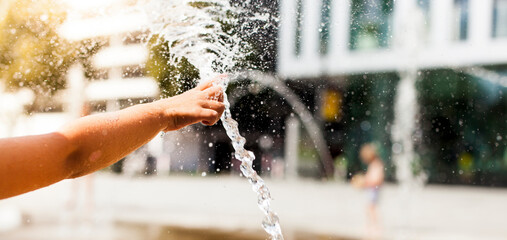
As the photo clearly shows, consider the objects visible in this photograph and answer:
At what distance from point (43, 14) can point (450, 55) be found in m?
15.8

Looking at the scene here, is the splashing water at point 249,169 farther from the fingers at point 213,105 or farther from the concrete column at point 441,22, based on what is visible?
the concrete column at point 441,22

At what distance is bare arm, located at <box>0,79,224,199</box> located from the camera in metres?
1.09

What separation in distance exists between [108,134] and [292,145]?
18.8 m

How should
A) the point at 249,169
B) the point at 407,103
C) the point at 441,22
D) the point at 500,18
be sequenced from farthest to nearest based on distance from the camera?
1. the point at 441,22
2. the point at 407,103
3. the point at 500,18
4. the point at 249,169

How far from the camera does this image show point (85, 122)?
1.19m

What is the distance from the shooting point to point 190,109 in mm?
1329

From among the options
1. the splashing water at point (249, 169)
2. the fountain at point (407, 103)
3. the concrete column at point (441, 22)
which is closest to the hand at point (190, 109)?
the splashing water at point (249, 169)

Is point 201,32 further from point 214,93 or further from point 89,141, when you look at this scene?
point 89,141

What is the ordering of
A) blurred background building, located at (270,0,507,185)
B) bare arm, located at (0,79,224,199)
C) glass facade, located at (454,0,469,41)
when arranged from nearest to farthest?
1. bare arm, located at (0,79,224,199)
2. blurred background building, located at (270,0,507,185)
3. glass facade, located at (454,0,469,41)

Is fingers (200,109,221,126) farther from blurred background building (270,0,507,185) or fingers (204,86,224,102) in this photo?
blurred background building (270,0,507,185)

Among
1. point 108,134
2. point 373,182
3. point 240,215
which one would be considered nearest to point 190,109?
point 108,134

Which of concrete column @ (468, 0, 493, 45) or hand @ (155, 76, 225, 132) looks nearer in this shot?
hand @ (155, 76, 225, 132)

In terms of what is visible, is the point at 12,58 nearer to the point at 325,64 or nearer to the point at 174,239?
the point at 174,239

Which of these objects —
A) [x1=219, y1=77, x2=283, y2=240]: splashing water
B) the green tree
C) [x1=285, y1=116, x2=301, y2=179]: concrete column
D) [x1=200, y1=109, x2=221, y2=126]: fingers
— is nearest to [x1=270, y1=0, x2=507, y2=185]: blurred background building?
[x1=285, y1=116, x2=301, y2=179]: concrete column
